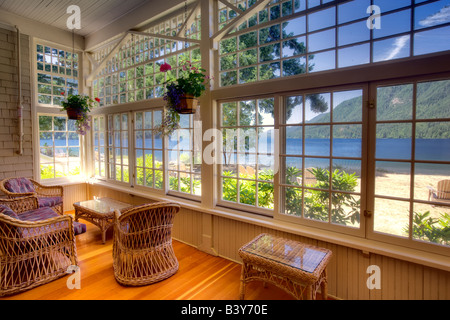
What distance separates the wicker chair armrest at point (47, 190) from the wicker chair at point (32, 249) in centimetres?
214

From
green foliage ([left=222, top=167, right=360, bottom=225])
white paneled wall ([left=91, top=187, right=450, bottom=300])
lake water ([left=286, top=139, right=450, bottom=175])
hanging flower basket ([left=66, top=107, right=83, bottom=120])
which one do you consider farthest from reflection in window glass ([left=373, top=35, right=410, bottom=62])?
hanging flower basket ([left=66, top=107, right=83, bottom=120])

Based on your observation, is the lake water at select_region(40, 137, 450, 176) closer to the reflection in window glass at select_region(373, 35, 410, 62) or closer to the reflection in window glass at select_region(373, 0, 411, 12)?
the reflection in window glass at select_region(373, 35, 410, 62)

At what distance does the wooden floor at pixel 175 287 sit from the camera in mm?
2459

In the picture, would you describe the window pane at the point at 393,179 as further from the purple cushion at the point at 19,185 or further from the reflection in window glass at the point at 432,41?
the purple cushion at the point at 19,185

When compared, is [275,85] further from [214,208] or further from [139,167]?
[139,167]

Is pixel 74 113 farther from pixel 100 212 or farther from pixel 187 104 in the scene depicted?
pixel 187 104

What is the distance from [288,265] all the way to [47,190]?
4823mm

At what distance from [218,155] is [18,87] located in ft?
13.9

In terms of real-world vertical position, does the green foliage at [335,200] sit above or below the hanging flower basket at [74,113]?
below

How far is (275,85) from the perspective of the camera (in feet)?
8.84

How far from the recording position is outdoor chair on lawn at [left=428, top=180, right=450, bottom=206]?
196 cm

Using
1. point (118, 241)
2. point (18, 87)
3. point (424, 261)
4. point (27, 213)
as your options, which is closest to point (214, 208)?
point (118, 241)

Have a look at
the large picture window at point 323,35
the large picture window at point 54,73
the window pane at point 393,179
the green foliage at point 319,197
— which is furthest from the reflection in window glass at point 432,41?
the large picture window at point 54,73

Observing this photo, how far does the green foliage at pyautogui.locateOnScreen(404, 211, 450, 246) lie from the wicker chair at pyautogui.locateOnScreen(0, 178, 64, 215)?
17.5ft
